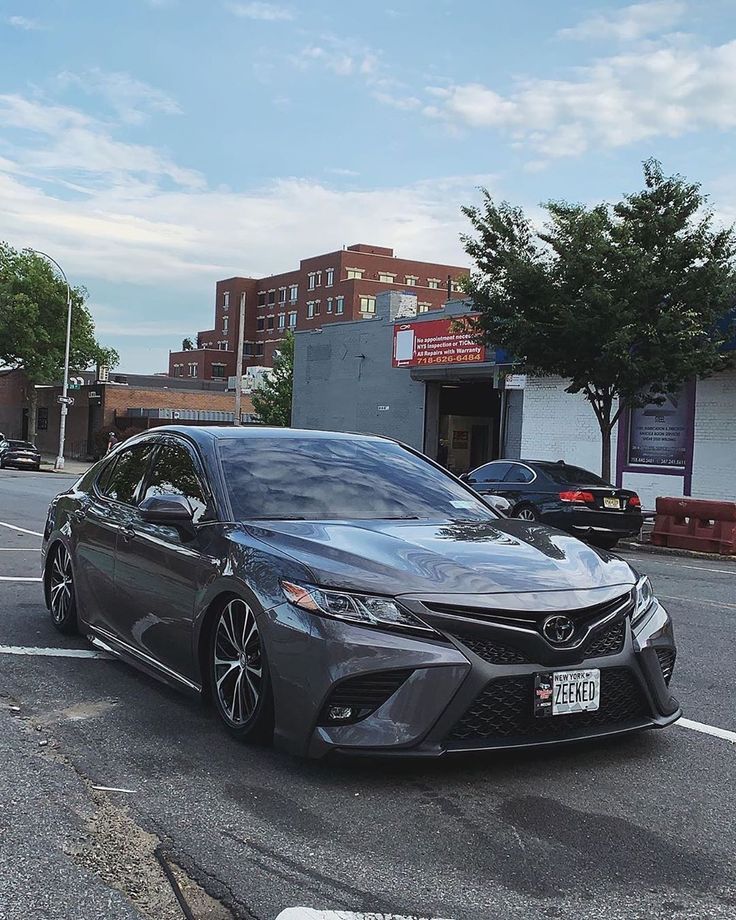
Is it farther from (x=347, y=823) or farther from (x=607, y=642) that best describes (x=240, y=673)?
(x=607, y=642)

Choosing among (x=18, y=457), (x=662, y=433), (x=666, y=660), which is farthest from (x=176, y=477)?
(x=18, y=457)

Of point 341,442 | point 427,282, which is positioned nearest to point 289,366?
point 427,282

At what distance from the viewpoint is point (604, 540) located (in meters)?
17.4

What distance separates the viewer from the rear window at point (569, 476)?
16.9 m

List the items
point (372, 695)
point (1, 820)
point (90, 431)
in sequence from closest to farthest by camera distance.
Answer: point (1, 820) → point (372, 695) → point (90, 431)

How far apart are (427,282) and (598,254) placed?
254 ft

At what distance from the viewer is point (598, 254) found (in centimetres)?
1931

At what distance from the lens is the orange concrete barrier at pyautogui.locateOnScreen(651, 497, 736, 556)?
55.9 feet

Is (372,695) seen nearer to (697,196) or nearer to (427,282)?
(697,196)

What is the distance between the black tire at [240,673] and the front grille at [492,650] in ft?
2.92

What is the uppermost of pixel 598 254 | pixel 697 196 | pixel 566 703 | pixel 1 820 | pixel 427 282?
pixel 427 282

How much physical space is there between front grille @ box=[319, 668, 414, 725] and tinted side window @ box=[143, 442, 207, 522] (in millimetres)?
1595

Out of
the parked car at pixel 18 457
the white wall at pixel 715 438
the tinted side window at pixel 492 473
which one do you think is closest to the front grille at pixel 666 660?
the tinted side window at pixel 492 473

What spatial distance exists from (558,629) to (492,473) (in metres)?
13.8
